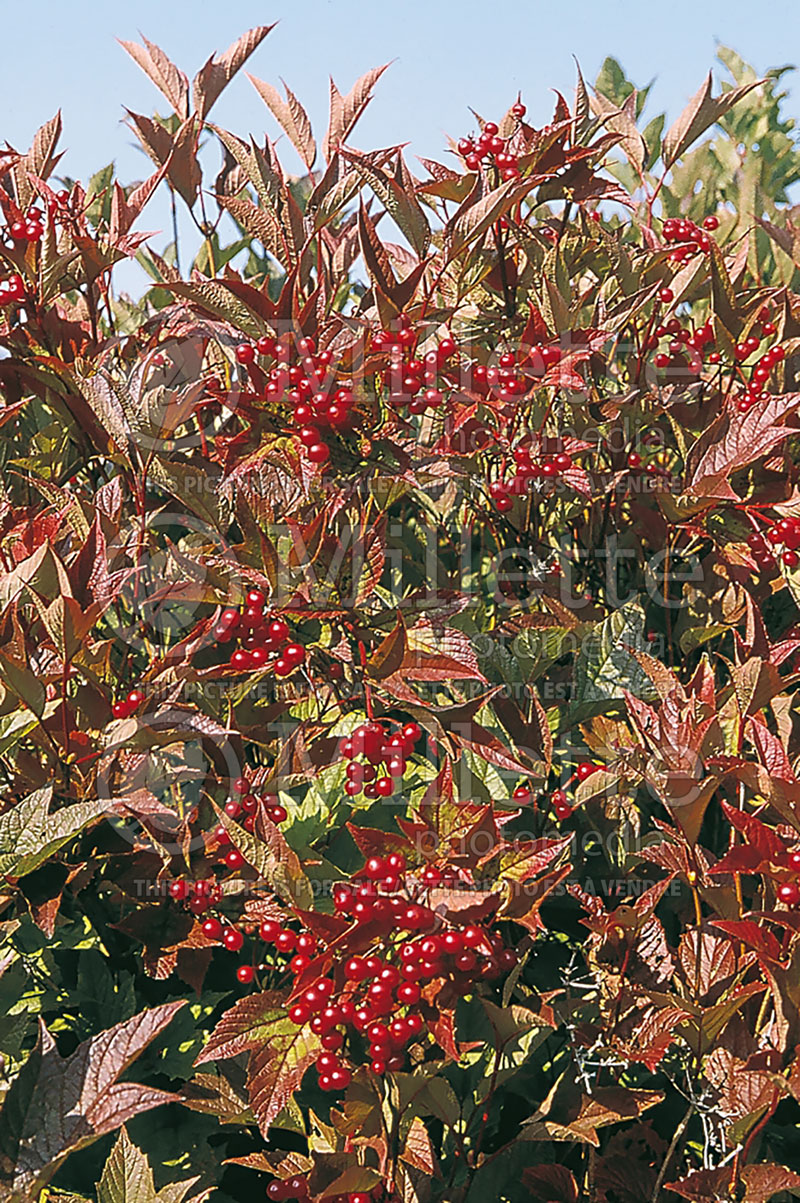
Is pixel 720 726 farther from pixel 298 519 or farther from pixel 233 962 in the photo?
pixel 233 962

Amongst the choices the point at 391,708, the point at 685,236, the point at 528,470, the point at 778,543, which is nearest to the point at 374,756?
the point at 391,708

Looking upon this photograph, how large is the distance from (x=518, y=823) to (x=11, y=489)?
3.69 ft

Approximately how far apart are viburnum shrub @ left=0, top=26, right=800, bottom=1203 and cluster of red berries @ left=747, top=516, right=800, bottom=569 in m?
0.01

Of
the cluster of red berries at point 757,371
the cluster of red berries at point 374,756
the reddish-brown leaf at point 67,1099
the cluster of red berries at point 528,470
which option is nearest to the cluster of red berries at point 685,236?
the cluster of red berries at point 757,371

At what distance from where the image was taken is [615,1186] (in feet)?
5.18

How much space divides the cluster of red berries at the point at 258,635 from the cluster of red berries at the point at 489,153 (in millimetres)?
819

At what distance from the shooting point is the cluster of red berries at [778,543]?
1763mm

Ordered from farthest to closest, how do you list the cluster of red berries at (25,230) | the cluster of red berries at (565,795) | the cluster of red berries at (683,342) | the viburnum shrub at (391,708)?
the cluster of red berries at (683,342) → the cluster of red berries at (25,230) → the cluster of red berries at (565,795) → the viburnum shrub at (391,708)

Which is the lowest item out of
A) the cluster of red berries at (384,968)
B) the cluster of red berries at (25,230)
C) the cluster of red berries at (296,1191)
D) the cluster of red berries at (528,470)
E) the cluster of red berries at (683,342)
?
the cluster of red berries at (296,1191)

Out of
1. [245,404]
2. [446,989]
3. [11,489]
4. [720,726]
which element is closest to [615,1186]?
[446,989]

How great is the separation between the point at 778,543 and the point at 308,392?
0.83 meters

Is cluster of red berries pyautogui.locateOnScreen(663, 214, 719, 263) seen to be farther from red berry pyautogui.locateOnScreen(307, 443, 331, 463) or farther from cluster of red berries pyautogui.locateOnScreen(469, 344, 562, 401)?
red berry pyautogui.locateOnScreen(307, 443, 331, 463)

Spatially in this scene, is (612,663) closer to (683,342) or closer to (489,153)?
(683,342)

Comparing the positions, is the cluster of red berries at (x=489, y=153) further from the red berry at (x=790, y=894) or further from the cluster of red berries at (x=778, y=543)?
the red berry at (x=790, y=894)
